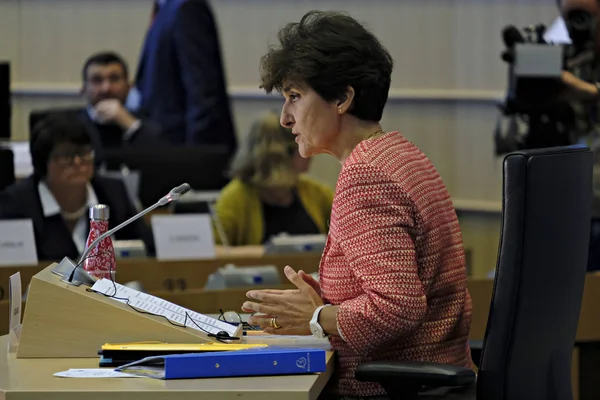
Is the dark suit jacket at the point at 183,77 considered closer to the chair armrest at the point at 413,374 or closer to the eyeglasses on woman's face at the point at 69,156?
the eyeglasses on woman's face at the point at 69,156

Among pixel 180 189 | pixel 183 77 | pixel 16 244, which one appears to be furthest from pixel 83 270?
pixel 183 77

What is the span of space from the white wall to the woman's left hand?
15.3 feet

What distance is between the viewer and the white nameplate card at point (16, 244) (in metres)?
3.92

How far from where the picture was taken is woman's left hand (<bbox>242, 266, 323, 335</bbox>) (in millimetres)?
Answer: 2109

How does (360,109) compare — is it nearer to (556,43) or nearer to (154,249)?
(556,43)

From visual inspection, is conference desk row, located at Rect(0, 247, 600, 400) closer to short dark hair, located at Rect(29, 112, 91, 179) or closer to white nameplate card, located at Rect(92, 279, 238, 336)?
short dark hair, located at Rect(29, 112, 91, 179)

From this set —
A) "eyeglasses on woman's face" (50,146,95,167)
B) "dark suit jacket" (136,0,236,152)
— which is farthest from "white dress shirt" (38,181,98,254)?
"dark suit jacket" (136,0,236,152)

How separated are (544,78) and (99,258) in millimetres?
2312

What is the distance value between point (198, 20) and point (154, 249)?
10.3ft

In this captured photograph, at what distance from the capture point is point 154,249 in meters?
4.60

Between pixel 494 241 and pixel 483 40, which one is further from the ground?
pixel 483 40

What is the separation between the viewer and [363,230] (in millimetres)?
2004

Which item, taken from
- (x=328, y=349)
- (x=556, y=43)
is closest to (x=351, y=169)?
(x=328, y=349)

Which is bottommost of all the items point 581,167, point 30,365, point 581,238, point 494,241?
point 494,241
